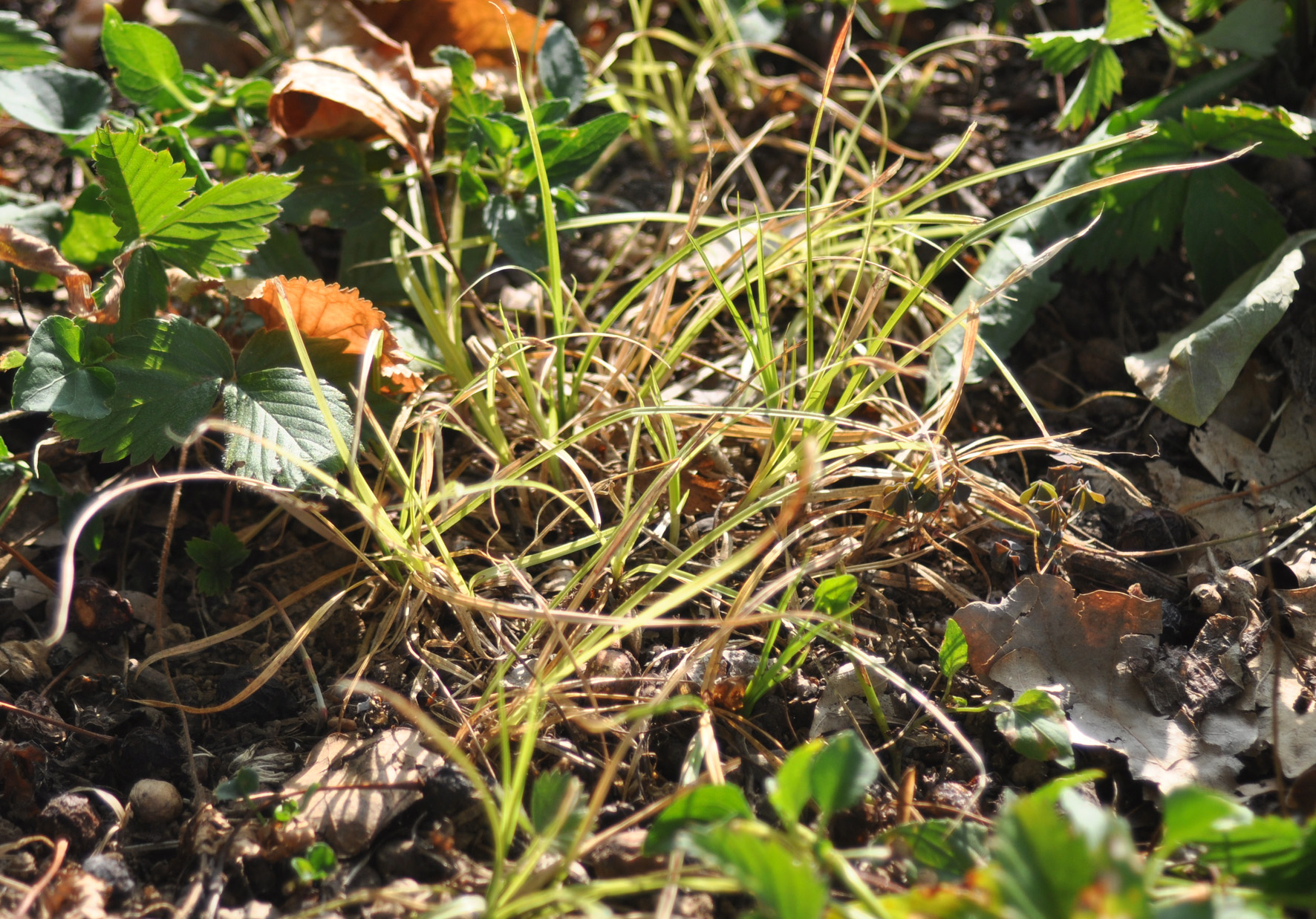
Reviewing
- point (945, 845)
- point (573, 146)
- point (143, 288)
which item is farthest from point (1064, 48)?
point (143, 288)

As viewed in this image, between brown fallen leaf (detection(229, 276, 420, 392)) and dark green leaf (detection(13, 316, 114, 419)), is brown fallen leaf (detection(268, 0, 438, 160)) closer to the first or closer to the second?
brown fallen leaf (detection(229, 276, 420, 392))

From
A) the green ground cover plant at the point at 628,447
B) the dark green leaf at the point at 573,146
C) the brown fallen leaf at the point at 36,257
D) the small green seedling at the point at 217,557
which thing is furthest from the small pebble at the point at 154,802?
the dark green leaf at the point at 573,146

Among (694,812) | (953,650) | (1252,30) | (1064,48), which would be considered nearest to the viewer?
(694,812)

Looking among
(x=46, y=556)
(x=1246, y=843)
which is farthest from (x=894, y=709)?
(x=46, y=556)

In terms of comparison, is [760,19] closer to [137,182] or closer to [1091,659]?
[137,182]

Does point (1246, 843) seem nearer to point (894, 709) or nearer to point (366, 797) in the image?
point (894, 709)

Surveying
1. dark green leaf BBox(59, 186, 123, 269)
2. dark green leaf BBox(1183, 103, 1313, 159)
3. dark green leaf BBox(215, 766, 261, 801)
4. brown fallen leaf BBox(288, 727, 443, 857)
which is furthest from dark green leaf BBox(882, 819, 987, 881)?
dark green leaf BBox(59, 186, 123, 269)
